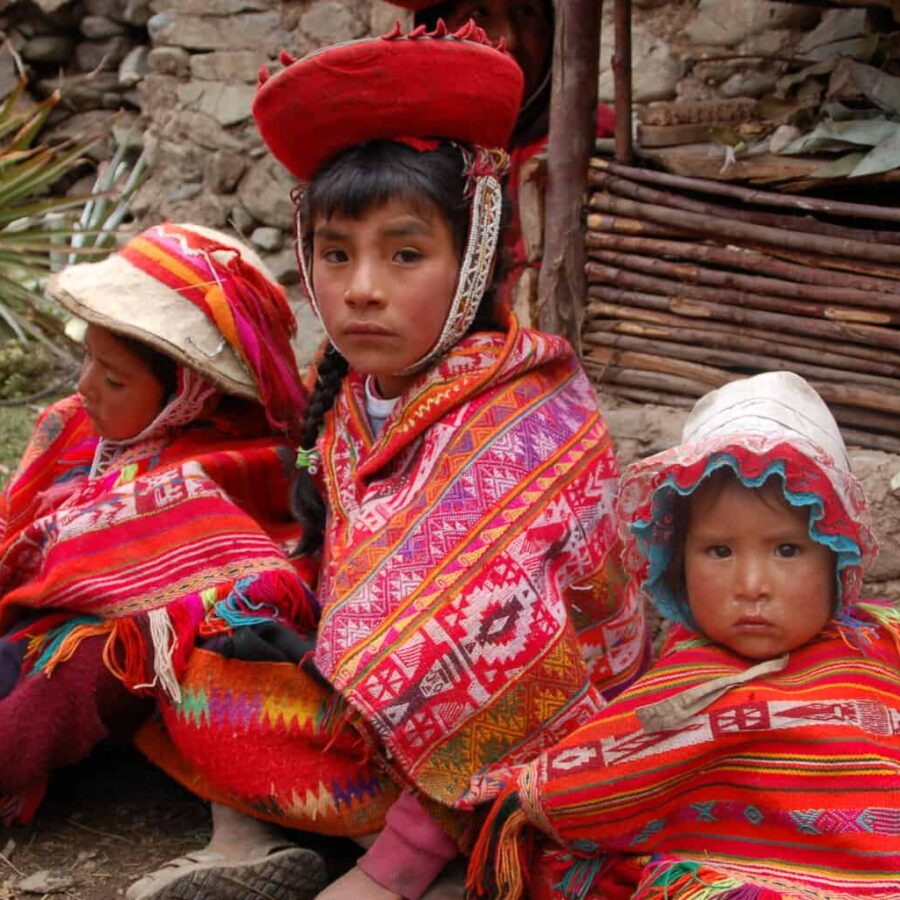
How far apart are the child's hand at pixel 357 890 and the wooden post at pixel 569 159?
174 cm

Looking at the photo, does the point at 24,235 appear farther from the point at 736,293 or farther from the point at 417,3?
the point at 736,293

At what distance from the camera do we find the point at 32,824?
2.88 metres

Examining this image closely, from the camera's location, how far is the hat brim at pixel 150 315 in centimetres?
289

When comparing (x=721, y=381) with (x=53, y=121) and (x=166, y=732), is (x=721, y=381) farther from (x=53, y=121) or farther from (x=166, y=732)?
(x=53, y=121)

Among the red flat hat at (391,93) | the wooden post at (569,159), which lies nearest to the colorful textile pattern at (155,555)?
the red flat hat at (391,93)

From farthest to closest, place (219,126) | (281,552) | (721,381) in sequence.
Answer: (219,126), (721,381), (281,552)

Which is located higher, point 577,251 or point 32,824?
point 577,251

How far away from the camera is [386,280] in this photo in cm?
252

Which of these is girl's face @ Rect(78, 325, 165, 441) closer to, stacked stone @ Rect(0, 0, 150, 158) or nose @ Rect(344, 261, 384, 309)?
nose @ Rect(344, 261, 384, 309)

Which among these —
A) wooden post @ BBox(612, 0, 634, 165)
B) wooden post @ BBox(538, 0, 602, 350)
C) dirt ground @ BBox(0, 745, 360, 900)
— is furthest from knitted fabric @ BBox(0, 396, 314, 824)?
wooden post @ BBox(612, 0, 634, 165)

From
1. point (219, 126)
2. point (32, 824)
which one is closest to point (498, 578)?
point (32, 824)

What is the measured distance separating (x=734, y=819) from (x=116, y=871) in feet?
4.35

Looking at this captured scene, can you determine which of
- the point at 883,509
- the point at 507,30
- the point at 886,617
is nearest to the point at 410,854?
the point at 886,617

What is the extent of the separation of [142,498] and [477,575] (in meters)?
0.85
